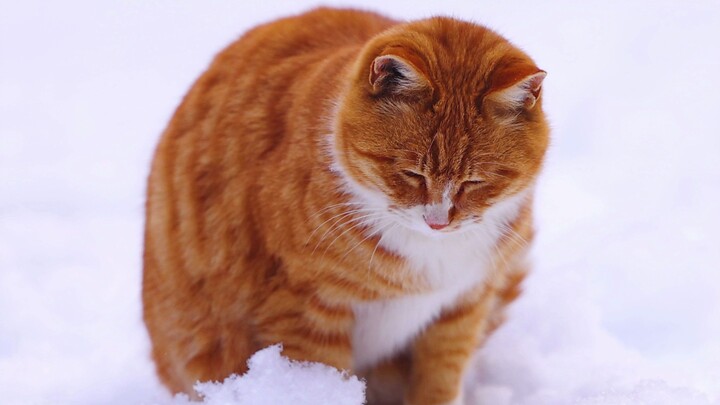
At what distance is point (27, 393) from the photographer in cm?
303

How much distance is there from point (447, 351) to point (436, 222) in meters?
0.65

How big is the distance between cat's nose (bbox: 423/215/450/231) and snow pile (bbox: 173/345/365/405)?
1.72 feet

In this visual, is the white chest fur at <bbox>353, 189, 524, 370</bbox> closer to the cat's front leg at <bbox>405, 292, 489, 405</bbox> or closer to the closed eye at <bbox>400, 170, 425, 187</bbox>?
the cat's front leg at <bbox>405, 292, 489, 405</bbox>

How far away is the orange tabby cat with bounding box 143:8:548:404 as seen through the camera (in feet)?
7.77

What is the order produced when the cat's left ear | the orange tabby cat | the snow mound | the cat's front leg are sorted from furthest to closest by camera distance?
the cat's front leg → the snow mound → the orange tabby cat → the cat's left ear

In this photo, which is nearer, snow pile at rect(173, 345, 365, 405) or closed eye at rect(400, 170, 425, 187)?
closed eye at rect(400, 170, 425, 187)

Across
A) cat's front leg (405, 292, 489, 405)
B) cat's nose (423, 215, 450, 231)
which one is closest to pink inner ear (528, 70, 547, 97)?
cat's nose (423, 215, 450, 231)

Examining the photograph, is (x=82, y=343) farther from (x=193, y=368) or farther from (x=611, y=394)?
(x=611, y=394)

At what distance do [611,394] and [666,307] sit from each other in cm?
98

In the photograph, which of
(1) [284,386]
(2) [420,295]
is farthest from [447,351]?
(1) [284,386]

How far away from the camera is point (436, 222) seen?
7.74 ft

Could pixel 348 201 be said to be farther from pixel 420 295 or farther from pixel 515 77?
pixel 515 77

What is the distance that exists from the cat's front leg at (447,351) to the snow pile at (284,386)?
325mm

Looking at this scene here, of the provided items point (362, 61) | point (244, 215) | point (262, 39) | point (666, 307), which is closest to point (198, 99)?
point (262, 39)
